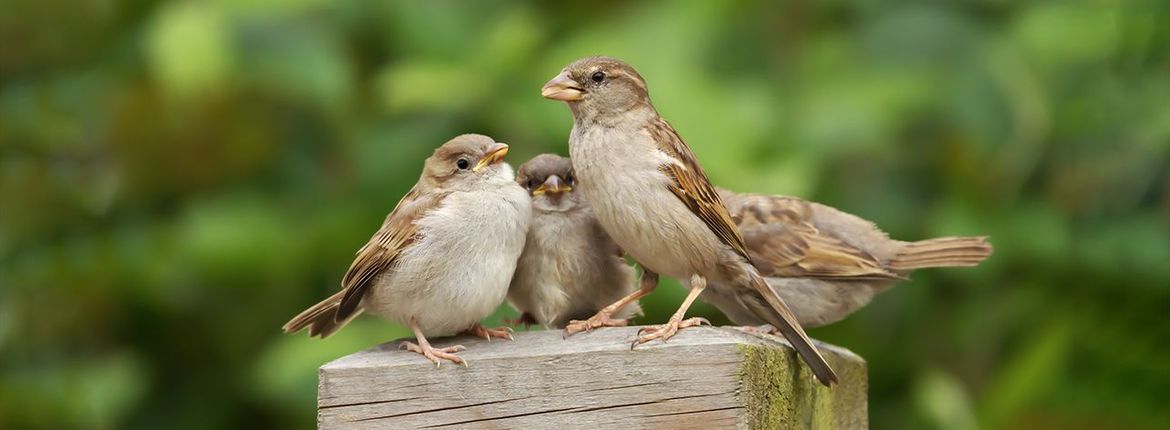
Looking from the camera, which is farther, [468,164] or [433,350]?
[468,164]

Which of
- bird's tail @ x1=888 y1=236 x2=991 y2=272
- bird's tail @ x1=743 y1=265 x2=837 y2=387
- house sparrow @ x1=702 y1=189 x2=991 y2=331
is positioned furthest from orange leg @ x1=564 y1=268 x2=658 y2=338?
bird's tail @ x1=888 y1=236 x2=991 y2=272

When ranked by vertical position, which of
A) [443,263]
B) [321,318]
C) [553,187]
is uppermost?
[553,187]

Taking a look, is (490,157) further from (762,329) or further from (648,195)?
(762,329)

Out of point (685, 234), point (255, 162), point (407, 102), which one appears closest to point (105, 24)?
point (255, 162)

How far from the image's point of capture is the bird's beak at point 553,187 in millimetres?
3613

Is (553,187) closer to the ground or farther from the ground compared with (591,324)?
farther from the ground

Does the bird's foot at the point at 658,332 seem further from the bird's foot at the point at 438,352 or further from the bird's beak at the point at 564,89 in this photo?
the bird's beak at the point at 564,89

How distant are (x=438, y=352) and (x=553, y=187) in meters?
0.72

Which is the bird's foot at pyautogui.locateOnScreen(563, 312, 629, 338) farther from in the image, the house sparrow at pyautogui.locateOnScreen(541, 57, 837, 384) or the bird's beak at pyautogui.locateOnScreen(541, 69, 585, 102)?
the bird's beak at pyautogui.locateOnScreen(541, 69, 585, 102)

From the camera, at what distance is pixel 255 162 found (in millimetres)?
5746

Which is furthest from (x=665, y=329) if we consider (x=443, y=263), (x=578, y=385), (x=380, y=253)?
(x=380, y=253)

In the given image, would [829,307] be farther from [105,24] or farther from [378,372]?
[105,24]

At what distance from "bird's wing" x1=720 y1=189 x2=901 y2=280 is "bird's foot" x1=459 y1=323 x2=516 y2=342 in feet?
4.85

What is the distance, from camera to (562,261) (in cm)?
350
